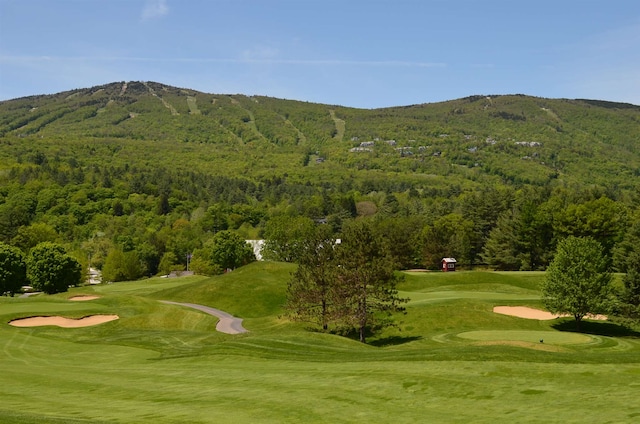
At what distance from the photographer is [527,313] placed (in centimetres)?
5947

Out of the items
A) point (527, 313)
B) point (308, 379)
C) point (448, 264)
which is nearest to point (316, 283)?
point (527, 313)

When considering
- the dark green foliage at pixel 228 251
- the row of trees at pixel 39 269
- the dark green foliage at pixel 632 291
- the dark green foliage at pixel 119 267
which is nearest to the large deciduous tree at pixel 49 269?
the row of trees at pixel 39 269

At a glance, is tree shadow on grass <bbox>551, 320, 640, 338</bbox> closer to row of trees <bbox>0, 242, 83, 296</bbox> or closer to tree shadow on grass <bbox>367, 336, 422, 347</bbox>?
tree shadow on grass <bbox>367, 336, 422, 347</bbox>

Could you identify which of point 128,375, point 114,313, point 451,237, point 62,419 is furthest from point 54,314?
point 451,237

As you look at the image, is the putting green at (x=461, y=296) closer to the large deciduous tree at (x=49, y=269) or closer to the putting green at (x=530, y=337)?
the putting green at (x=530, y=337)

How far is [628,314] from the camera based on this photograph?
2136 inches

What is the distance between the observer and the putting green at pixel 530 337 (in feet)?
138

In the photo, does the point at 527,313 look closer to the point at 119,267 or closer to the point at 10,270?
the point at 10,270

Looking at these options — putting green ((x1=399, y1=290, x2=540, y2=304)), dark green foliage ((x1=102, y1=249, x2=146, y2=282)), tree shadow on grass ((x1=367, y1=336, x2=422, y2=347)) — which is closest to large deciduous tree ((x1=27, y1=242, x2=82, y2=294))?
dark green foliage ((x1=102, y1=249, x2=146, y2=282))

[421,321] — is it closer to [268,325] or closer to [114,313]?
[268,325]

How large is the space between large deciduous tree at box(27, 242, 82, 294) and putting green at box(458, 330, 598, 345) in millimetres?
72376

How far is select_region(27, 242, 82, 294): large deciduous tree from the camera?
93050 mm

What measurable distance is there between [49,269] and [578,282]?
79.1 m

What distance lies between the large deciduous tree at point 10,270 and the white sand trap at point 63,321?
112 feet
